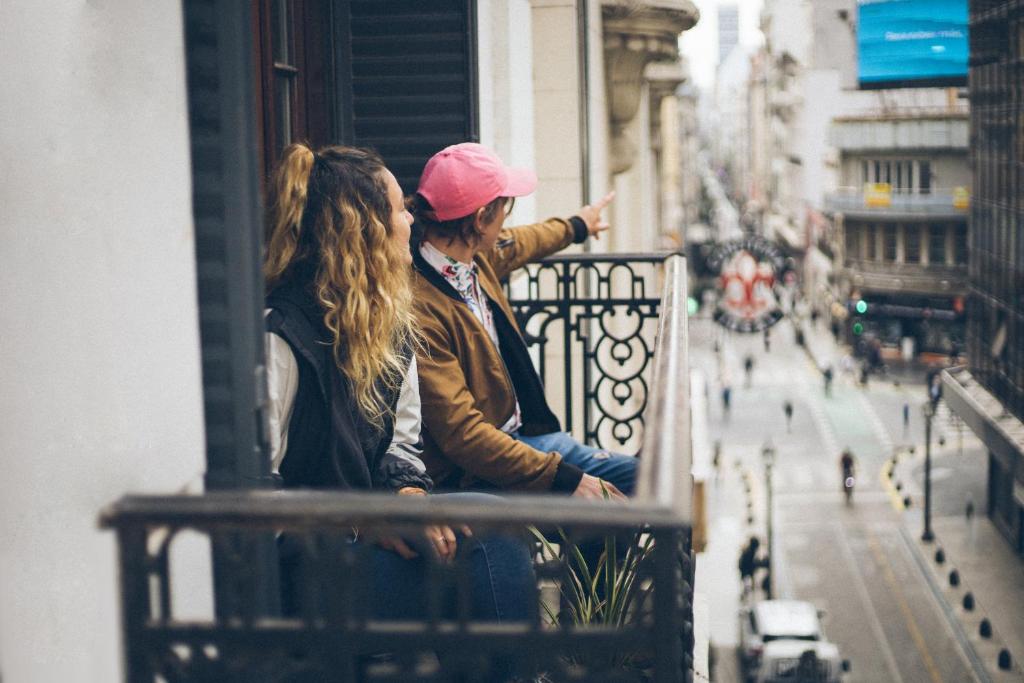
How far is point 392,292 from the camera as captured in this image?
3.95m

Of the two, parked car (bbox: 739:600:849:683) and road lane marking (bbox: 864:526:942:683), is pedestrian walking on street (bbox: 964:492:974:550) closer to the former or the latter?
road lane marking (bbox: 864:526:942:683)

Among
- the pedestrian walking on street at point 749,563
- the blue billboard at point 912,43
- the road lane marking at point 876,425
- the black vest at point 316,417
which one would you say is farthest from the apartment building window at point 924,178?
the black vest at point 316,417

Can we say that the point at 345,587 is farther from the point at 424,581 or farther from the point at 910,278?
the point at 910,278

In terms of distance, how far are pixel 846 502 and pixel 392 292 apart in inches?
1418

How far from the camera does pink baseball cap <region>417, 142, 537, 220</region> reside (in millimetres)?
4980

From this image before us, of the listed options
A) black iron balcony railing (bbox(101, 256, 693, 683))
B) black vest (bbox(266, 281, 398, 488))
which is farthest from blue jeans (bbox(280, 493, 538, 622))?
black iron balcony railing (bbox(101, 256, 693, 683))

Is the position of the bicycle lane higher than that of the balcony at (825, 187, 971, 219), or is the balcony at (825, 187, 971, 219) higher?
the balcony at (825, 187, 971, 219)

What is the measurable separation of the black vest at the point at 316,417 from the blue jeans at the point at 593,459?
1.52 meters

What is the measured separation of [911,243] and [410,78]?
193ft

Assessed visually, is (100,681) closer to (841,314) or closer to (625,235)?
(625,235)

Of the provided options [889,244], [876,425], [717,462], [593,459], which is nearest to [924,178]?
[889,244]

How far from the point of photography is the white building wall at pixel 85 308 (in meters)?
2.84

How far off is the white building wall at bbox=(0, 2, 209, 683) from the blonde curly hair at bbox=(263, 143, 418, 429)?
63 cm

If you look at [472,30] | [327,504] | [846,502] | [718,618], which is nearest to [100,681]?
[327,504]
